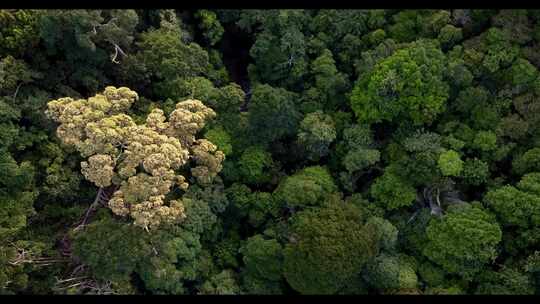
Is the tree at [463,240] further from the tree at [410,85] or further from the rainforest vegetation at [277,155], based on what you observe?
the tree at [410,85]

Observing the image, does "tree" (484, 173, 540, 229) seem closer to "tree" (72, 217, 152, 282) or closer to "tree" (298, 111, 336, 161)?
"tree" (298, 111, 336, 161)

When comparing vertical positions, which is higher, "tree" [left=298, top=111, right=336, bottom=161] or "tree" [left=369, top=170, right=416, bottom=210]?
"tree" [left=298, top=111, right=336, bottom=161]

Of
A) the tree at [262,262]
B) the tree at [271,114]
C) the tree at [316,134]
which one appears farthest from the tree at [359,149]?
the tree at [262,262]

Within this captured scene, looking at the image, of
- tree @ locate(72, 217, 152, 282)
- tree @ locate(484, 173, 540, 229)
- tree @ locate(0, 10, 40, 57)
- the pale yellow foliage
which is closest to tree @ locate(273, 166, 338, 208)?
the pale yellow foliage

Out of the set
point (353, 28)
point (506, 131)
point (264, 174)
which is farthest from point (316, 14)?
point (506, 131)

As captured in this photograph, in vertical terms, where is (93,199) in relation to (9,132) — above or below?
below

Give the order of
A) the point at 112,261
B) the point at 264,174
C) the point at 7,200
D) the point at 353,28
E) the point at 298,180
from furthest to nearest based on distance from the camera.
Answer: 1. the point at 353,28
2. the point at 264,174
3. the point at 298,180
4. the point at 7,200
5. the point at 112,261

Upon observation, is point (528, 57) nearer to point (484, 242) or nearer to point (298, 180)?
point (484, 242)
